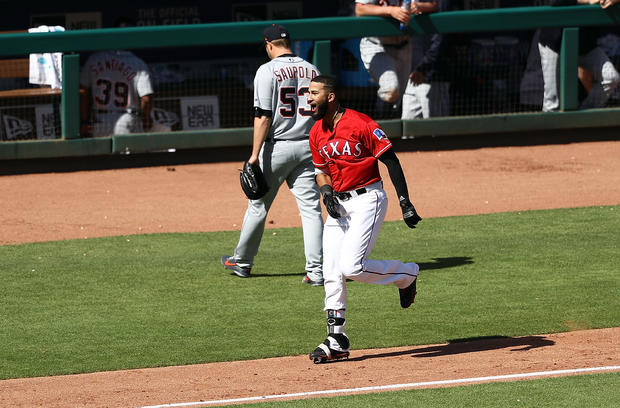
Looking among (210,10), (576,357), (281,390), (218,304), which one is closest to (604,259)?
(576,357)

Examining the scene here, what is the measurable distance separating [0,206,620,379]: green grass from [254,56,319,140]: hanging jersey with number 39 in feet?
3.98

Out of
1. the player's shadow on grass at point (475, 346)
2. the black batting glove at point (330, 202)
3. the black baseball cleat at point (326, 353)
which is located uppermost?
the black batting glove at point (330, 202)

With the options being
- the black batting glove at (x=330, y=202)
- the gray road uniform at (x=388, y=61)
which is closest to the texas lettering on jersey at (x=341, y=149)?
the black batting glove at (x=330, y=202)

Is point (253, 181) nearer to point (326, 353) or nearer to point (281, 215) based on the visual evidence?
point (326, 353)

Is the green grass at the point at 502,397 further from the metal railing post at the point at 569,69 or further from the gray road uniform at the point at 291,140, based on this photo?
the metal railing post at the point at 569,69

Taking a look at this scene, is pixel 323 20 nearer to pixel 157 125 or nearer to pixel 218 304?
pixel 157 125

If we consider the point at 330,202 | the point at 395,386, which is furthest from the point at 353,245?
the point at 395,386

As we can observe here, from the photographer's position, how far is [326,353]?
6598 mm

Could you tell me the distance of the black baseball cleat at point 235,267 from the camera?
887cm

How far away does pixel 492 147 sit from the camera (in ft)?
45.0

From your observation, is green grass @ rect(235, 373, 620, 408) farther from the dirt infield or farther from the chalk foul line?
the dirt infield

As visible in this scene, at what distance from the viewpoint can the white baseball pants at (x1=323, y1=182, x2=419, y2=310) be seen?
21.7ft

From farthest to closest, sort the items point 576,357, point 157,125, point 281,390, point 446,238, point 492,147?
point 492,147
point 157,125
point 446,238
point 576,357
point 281,390

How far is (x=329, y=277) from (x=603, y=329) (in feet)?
6.28
